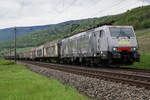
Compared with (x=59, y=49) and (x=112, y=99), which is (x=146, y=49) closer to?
(x=59, y=49)

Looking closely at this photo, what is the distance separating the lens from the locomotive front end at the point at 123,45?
16.2 metres

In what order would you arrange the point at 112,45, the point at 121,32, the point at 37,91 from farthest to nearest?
the point at 121,32, the point at 112,45, the point at 37,91

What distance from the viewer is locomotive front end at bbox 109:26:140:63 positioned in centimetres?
1621

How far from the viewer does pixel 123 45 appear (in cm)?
1647

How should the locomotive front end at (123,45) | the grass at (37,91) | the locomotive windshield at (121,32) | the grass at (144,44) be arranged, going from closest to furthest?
the grass at (37,91) < the locomotive front end at (123,45) < the locomotive windshield at (121,32) < the grass at (144,44)

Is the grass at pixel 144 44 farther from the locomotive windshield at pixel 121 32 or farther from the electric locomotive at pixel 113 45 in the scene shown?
the locomotive windshield at pixel 121 32

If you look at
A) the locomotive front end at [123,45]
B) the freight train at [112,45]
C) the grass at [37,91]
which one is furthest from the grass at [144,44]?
the grass at [37,91]

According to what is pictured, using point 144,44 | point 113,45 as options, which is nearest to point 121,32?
point 113,45

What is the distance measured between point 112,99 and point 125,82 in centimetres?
276

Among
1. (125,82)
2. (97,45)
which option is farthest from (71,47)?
(125,82)

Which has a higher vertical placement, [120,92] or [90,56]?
[90,56]

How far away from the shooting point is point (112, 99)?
7.22 m

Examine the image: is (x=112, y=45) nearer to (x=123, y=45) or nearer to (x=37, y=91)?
(x=123, y=45)

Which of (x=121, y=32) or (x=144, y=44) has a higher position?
(x=144, y=44)
